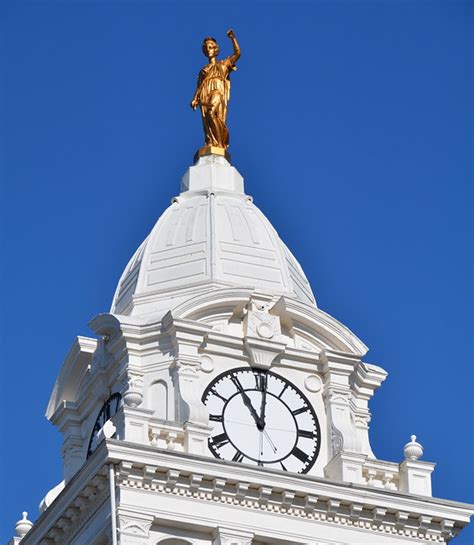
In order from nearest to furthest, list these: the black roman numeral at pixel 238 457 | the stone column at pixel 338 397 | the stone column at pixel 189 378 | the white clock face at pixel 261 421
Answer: the stone column at pixel 189 378
the black roman numeral at pixel 238 457
the white clock face at pixel 261 421
the stone column at pixel 338 397

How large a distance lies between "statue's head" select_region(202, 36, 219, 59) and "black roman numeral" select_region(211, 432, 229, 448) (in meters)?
12.5

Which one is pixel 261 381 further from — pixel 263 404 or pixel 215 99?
pixel 215 99

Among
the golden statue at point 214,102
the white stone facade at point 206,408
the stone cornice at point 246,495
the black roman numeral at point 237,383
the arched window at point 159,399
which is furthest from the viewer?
the golden statue at point 214,102

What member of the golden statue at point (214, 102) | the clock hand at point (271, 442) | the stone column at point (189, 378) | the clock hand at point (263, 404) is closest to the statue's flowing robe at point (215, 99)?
the golden statue at point (214, 102)

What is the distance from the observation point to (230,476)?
68.4m

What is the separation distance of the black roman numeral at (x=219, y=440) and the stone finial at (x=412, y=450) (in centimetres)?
435

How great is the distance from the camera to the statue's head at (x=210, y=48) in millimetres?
78688

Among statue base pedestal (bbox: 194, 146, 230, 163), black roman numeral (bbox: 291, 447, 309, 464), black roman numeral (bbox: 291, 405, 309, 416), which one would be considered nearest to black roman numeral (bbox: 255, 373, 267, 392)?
black roman numeral (bbox: 291, 405, 309, 416)

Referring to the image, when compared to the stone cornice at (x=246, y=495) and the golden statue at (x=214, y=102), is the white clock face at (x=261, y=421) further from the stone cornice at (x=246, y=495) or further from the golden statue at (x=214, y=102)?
the golden statue at (x=214, y=102)

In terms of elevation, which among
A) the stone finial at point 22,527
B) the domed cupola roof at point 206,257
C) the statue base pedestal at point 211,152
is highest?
the statue base pedestal at point 211,152

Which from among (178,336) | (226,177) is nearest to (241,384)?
(178,336)

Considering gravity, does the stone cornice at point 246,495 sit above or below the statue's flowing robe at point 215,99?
below

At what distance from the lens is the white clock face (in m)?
70.3

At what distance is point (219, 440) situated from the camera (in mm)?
70125
